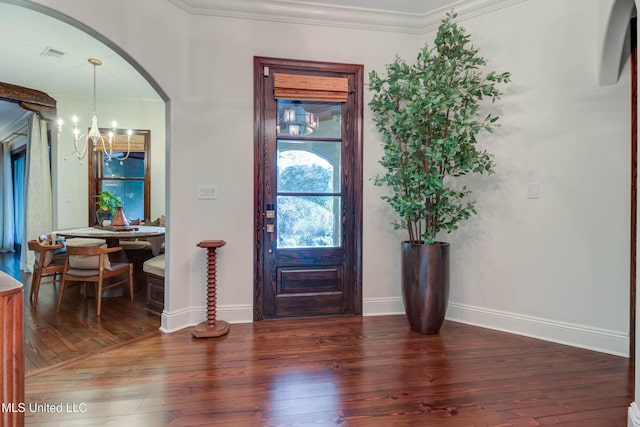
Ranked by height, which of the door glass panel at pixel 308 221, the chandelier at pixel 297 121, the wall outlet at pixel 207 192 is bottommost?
the door glass panel at pixel 308 221

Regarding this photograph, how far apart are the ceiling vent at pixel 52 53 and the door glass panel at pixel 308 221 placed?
10.8 feet

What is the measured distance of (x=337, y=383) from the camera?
204 cm

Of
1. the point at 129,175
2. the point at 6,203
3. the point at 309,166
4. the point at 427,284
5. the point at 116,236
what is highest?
the point at 129,175

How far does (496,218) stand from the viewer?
2.99 m

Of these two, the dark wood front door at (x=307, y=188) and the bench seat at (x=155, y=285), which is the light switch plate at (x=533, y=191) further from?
the bench seat at (x=155, y=285)

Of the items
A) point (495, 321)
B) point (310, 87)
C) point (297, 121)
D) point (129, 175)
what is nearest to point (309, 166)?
point (297, 121)

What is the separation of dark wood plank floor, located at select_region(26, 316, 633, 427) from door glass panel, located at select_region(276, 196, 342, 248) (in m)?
A: 0.89

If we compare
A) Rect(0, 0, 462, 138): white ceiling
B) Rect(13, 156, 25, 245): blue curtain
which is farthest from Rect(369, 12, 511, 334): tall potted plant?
Rect(13, 156, 25, 245): blue curtain

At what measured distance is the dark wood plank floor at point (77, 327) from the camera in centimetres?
245

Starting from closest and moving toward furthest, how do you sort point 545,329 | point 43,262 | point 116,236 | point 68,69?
point 545,329 → point 43,262 → point 116,236 → point 68,69

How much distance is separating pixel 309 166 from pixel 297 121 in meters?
0.45

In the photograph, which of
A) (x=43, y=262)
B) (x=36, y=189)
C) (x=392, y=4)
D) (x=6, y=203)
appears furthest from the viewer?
(x=6, y=203)

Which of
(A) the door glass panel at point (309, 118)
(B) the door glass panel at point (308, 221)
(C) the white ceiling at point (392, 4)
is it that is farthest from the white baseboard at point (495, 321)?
(C) the white ceiling at point (392, 4)

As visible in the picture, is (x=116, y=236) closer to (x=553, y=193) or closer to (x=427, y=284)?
(x=427, y=284)
